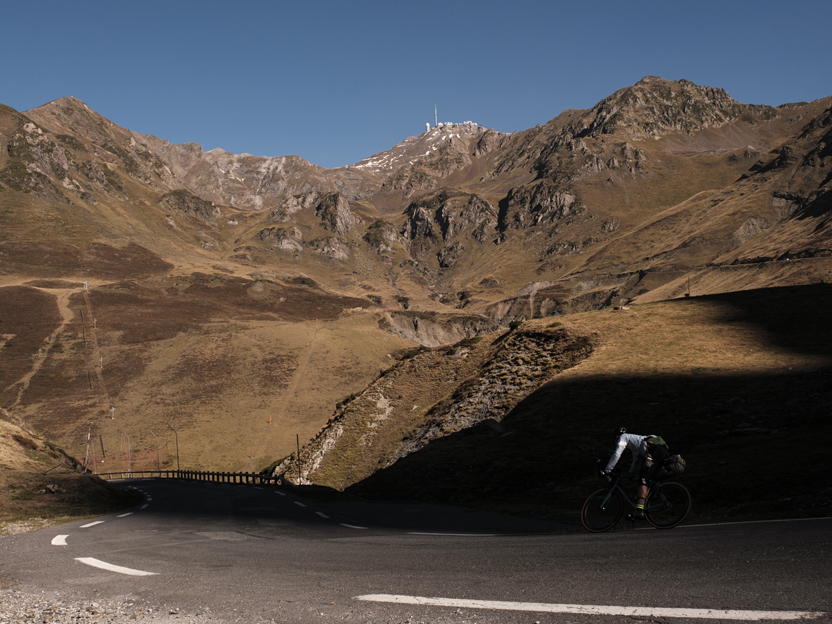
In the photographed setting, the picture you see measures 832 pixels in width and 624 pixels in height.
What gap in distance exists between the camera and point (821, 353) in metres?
34.8

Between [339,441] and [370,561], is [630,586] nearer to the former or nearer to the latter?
[370,561]

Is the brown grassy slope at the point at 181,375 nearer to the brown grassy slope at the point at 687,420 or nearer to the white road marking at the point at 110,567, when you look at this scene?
the brown grassy slope at the point at 687,420

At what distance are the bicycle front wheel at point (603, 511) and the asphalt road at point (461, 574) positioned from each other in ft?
2.21

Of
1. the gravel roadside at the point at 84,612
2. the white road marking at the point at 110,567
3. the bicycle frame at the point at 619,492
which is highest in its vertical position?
the bicycle frame at the point at 619,492

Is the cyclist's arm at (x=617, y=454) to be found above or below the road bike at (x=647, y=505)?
above

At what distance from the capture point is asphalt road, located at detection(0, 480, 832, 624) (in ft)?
21.9

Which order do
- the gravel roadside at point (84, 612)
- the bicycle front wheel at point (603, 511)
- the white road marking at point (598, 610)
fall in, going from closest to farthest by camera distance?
the white road marking at point (598, 610)
the gravel roadside at point (84, 612)
the bicycle front wheel at point (603, 511)

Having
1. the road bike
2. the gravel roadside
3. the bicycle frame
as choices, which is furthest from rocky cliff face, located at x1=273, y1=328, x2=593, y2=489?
the gravel roadside

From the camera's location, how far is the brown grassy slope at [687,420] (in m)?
19.1

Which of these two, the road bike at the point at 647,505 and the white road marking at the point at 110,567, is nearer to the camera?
the white road marking at the point at 110,567

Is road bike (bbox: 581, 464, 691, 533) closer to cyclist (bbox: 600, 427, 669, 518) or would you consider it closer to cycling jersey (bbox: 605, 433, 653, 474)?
cyclist (bbox: 600, 427, 669, 518)

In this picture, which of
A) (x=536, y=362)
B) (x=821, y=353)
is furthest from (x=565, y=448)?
(x=821, y=353)

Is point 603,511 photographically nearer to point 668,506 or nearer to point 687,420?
point 668,506

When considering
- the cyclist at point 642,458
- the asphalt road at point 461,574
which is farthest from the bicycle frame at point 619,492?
the asphalt road at point 461,574
